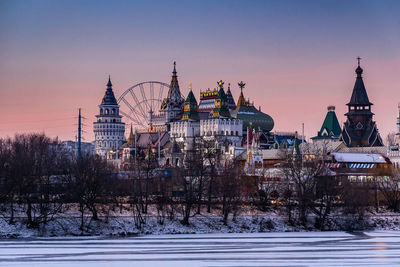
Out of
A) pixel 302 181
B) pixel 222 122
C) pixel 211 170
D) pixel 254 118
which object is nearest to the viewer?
pixel 302 181

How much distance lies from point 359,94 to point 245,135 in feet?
87.7

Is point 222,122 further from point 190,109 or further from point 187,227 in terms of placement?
point 187,227

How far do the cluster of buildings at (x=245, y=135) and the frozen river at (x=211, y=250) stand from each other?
56297mm

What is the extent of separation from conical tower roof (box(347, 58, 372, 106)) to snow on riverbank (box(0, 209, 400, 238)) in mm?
82978

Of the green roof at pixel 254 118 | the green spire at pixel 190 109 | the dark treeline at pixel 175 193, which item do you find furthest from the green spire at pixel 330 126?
the dark treeline at pixel 175 193

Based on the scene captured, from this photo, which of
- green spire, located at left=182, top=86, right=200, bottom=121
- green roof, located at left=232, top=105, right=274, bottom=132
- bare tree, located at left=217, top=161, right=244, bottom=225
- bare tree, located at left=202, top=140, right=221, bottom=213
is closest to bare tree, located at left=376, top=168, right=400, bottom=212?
bare tree, located at left=217, top=161, right=244, bottom=225

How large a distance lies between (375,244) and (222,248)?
11906 mm

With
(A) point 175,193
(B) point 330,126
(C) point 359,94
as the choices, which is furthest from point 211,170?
(B) point 330,126

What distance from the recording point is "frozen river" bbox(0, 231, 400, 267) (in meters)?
48.8

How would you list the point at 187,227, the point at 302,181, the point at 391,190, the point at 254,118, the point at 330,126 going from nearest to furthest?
the point at 187,227
the point at 302,181
the point at 391,190
the point at 254,118
the point at 330,126

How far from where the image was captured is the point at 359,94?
160 m

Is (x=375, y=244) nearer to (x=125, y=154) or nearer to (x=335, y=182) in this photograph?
(x=335, y=182)

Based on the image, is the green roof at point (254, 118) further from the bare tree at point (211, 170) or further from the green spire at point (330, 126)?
the bare tree at point (211, 170)

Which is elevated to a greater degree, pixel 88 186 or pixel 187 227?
pixel 88 186
